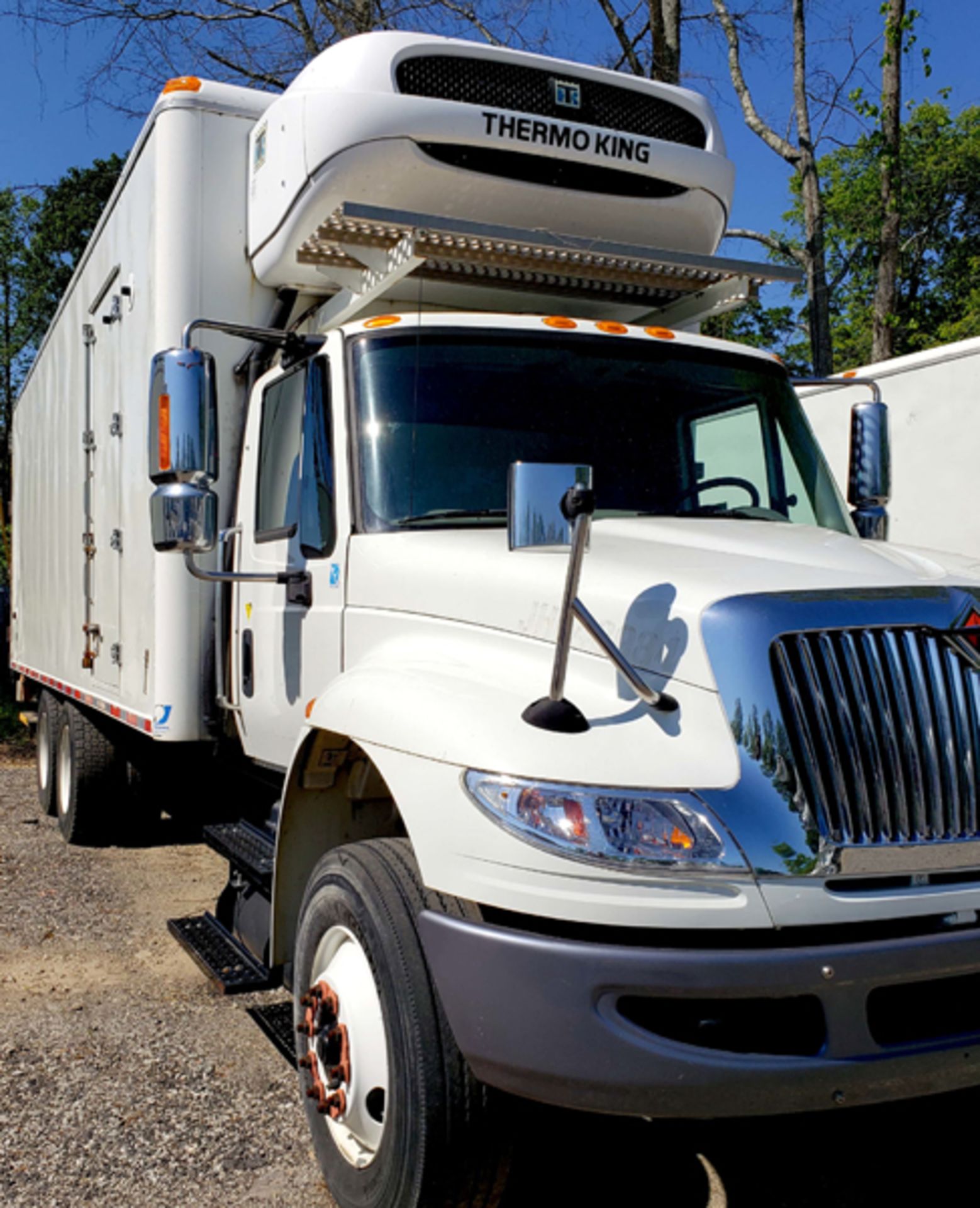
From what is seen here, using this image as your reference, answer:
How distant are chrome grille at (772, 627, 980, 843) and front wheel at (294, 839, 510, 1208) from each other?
84 cm

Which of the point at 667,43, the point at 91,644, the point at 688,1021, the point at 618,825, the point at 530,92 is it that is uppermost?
the point at 667,43

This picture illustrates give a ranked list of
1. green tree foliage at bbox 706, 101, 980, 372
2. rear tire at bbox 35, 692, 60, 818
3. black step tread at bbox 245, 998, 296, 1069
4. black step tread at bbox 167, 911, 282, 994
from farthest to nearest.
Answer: green tree foliage at bbox 706, 101, 980, 372, rear tire at bbox 35, 692, 60, 818, black step tread at bbox 167, 911, 282, 994, black step tread at bbox 245, 998, 296, 1069

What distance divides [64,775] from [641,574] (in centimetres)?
625

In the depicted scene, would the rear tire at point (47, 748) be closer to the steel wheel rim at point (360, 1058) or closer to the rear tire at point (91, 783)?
the rear tire at point (91, 783)

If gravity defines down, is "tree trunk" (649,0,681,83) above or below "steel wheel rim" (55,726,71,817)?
above

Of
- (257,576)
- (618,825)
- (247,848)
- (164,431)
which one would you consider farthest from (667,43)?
(618,825)

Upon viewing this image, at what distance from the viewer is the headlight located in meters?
2.53

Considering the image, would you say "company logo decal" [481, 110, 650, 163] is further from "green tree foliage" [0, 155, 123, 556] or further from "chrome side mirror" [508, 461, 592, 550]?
"green tree foliage" [0, 155, 123, 556]

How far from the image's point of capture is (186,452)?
151 inches

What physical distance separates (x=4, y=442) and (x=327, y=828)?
133 feet

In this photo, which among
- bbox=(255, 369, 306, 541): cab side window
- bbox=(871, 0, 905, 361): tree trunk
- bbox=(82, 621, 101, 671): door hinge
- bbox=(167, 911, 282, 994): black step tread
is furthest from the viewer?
bbox=(871, 0, 905, 361): tree trunk

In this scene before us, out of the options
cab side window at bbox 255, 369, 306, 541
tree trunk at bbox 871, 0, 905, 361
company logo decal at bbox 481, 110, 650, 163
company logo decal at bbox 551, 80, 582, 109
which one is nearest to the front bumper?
cab side window at bbox 255, 369, 306, 541

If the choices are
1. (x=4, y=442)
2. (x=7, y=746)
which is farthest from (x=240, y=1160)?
(x=4, y=442)

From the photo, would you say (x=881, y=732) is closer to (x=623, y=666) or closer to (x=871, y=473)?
(x=623, y=666)
